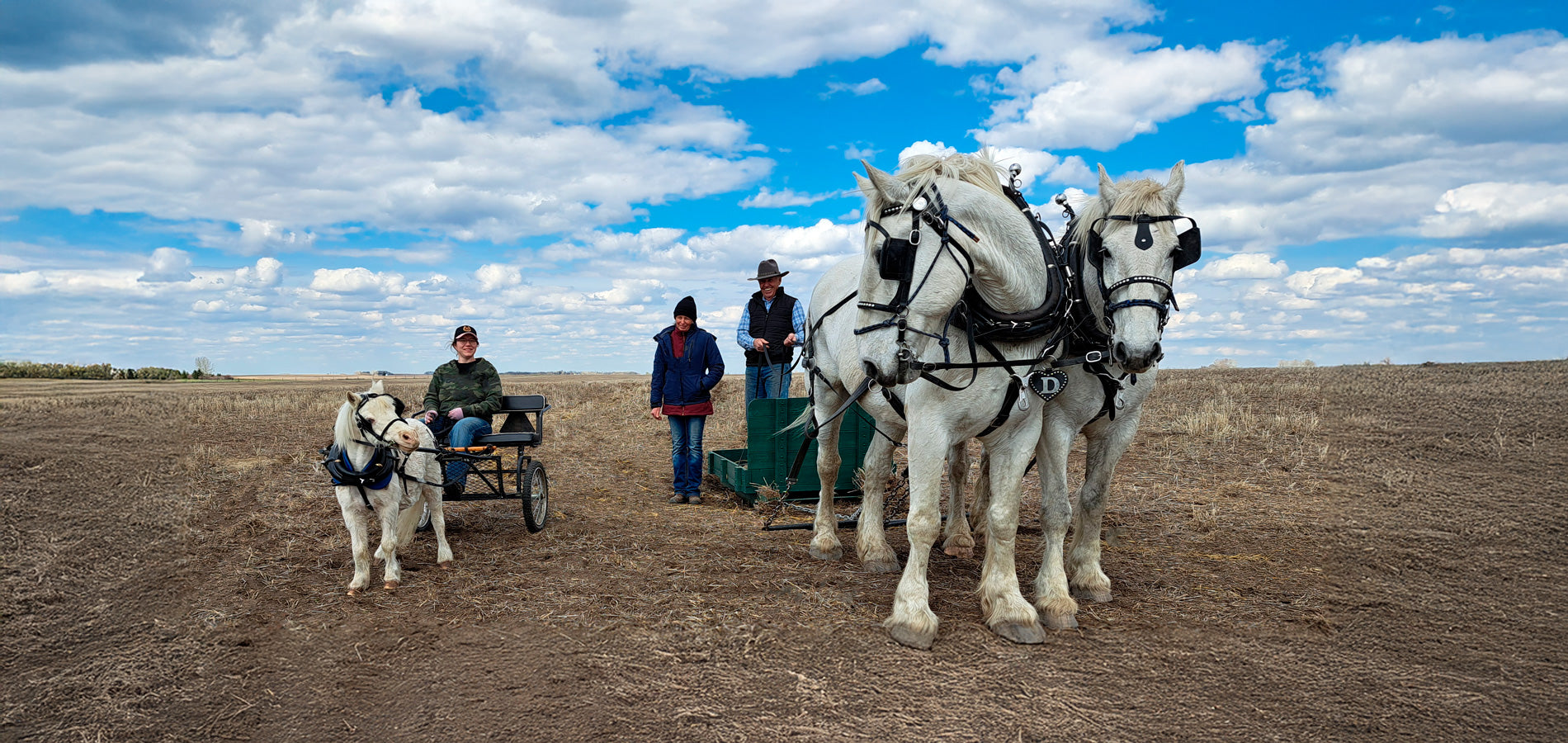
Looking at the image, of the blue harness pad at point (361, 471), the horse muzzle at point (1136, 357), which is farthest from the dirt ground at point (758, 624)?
the horse muzzle at point (1136, 357)

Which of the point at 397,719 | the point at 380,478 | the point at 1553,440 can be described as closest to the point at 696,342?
the point at 380,478

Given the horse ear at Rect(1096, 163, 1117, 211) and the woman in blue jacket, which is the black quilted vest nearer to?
the woman in blue jacket

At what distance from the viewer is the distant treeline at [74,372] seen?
32375mm

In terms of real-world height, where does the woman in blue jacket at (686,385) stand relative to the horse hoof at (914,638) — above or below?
above

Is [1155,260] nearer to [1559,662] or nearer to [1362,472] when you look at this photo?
[1559,662]

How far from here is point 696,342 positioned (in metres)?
8.48

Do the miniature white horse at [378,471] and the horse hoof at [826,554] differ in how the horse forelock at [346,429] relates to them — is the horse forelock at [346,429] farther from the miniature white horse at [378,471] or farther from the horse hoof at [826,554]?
the horse hoof at [826,554]

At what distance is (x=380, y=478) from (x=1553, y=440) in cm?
1362

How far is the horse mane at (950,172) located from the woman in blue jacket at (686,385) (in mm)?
4651

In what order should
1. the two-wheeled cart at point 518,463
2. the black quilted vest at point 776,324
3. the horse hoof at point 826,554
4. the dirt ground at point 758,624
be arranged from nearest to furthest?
the dirt ground at point 758,624, the horse hoof at point 826,554, the two-wheeled cart at point 518,463, the black quilted vest at point 776,324

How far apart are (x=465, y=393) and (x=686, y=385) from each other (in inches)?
90.8

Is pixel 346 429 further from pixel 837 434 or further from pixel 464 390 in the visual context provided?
pixel 837 434

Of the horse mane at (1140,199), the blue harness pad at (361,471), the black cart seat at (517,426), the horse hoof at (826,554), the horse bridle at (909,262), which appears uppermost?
the horse mane at (1140,199)

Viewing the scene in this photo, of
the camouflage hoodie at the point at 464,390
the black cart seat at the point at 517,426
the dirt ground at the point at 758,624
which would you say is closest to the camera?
the dirt ground at the point at 758,624
